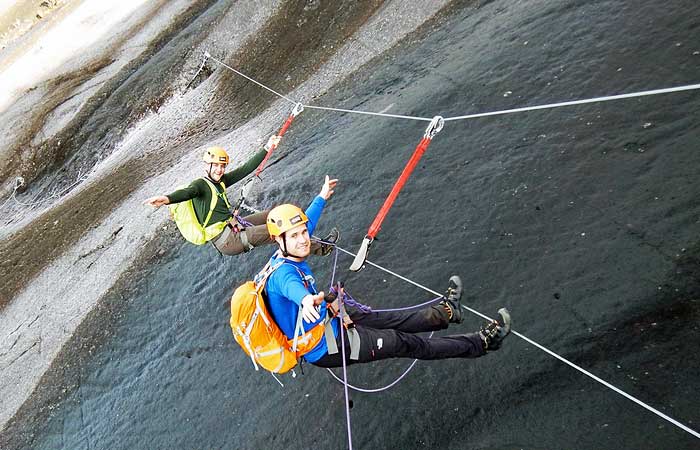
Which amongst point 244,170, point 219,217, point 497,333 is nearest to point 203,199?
point 219,217

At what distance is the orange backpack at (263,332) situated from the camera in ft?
15.7

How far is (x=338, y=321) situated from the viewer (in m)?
5.39

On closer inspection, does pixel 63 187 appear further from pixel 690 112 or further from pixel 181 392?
pixel 690 112

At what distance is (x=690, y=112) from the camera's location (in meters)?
6.77

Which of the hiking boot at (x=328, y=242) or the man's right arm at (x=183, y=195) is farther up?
the man's right arm at (x=183, y=195)

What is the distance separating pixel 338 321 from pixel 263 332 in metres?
0.83

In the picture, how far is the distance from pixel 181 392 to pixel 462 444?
14.3 ft

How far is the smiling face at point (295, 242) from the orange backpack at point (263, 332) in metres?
0.17

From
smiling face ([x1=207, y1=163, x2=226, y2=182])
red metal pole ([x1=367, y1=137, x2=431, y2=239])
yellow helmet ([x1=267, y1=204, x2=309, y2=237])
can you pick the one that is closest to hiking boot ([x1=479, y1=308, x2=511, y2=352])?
red metal pole ([x1=367, y1=137, x2=431, y2=239])

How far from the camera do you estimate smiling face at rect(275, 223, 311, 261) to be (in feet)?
16.2

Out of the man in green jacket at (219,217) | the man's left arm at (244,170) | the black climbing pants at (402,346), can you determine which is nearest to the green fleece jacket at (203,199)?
the man in green jacket at (219,217)

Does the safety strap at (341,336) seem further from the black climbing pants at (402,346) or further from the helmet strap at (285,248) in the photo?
the helmet strap at (285,248)

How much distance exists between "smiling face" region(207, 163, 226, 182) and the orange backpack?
10.4ft

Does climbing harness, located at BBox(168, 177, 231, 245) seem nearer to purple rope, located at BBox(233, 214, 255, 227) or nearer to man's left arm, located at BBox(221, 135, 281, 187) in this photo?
purple rope, located at BBox(233, 214, 255, 227)
